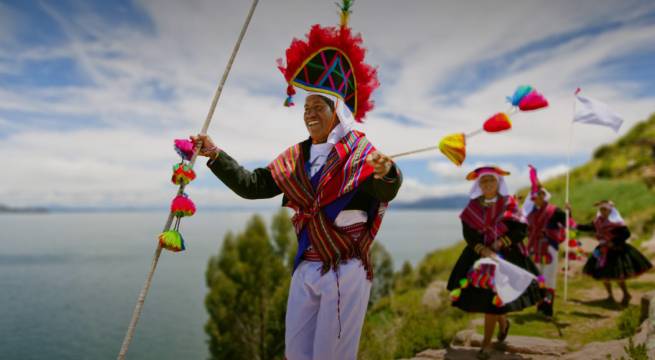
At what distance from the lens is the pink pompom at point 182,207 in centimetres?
267

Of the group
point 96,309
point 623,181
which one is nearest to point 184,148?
point 623,181

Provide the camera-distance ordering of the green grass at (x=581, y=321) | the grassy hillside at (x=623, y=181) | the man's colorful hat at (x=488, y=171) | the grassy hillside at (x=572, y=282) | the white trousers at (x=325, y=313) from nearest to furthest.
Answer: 1. the white trousers at (x=325, y=313)
2. the man's colorful hat at (x=488, y=171)
3. the green grass at (x=581, y=321)
4. the grassy hillside at (x=572, y=282)
5. the grassy hillside at (x=623, y=181)

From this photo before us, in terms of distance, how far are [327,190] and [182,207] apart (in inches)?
34.1

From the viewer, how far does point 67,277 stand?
9112 centimetres

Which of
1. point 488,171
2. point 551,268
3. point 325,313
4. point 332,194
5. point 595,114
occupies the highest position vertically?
point 595,114

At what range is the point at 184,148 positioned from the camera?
2.77 m

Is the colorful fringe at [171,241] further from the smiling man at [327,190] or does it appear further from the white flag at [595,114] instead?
the white flag at [595,114]

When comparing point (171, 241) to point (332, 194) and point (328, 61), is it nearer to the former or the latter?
point (332, 194)

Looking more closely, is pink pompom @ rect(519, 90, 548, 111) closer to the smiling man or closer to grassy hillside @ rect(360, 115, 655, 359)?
the smiling man

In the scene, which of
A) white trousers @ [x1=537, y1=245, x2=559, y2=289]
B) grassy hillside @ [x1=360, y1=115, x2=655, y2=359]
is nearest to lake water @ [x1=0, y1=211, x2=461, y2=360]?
grassy hillside @ [x1=360, y1=115, x2=655, y2=359]

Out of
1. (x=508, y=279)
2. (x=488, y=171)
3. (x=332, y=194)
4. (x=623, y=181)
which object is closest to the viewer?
(x=332, y=194)

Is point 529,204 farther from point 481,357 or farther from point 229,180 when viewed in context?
point 229,180

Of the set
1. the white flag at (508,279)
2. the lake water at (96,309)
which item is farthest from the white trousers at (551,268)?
the lake water at (96,309)

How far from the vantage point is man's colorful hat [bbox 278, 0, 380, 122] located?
2.92 m
